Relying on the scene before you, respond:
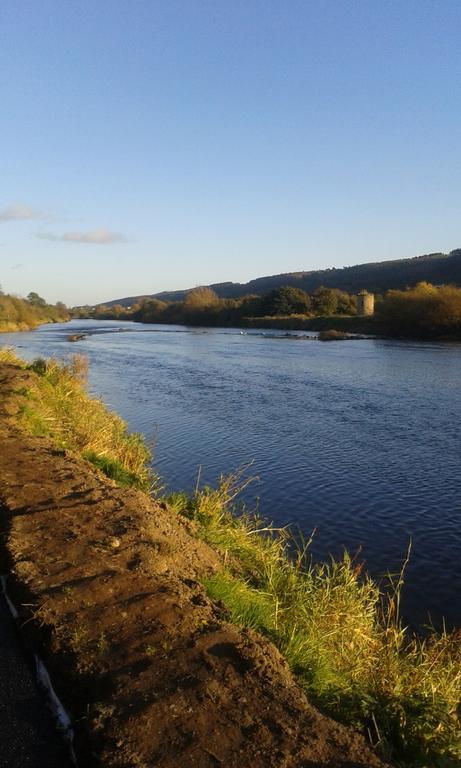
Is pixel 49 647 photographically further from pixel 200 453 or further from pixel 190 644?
pixel 200 453

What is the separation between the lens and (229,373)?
103 ft

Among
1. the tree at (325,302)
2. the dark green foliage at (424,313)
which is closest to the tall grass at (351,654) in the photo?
the dark green foliage at (424,313)

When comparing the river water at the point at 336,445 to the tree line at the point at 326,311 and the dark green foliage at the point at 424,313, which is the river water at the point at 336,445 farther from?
the tree line at the point at 326,311

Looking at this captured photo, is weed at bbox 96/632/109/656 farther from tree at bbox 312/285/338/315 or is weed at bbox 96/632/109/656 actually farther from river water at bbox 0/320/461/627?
tree at bbox 312/285/338/315

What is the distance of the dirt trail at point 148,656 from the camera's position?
3.18 meters

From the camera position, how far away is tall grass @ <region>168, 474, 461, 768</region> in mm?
3938

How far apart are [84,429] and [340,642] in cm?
788

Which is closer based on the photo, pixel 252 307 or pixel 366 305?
pixel 366 305

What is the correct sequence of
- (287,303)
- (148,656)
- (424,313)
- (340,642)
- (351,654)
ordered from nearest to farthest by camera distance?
(148,656)
(351,654)
(340,642)
(424,313)
(287,303)

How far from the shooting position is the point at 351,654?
5316mm

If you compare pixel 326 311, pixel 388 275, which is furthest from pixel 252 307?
pixel 388 275

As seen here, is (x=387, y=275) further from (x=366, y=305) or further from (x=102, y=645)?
(x=102, y=645)

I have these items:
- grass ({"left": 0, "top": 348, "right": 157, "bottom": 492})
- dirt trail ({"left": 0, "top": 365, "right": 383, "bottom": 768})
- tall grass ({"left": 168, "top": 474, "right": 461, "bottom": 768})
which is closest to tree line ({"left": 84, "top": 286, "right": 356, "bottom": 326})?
grass ({"left": 0, "top": 348, "right": 157, "bottom": 492})

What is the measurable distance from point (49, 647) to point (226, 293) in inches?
7377
